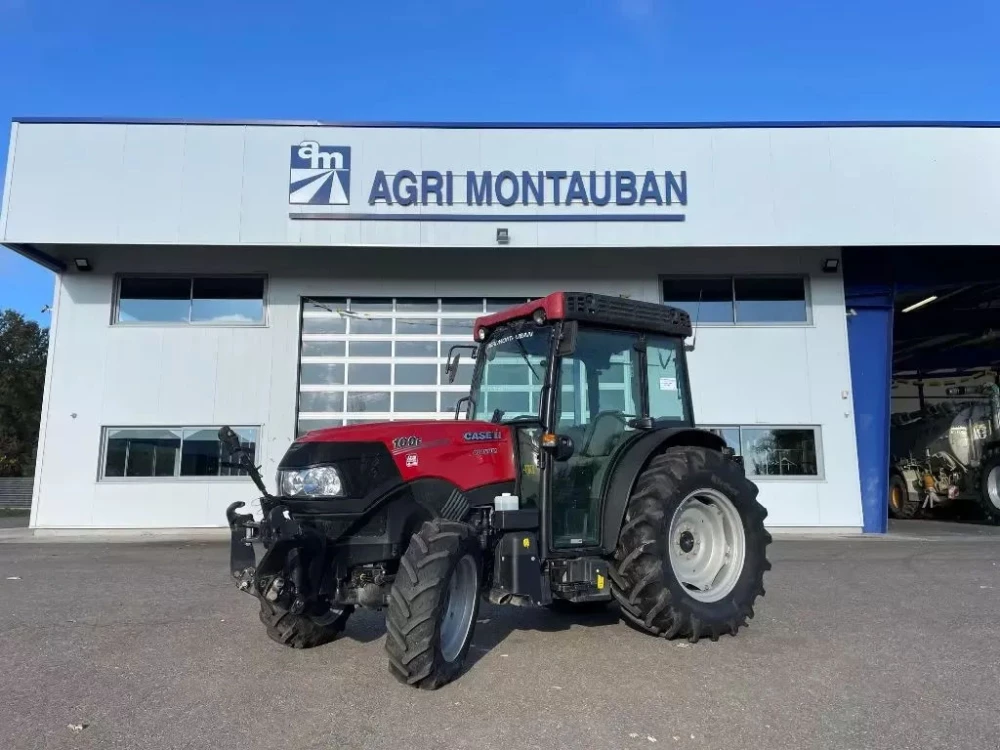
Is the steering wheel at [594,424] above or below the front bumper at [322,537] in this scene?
above

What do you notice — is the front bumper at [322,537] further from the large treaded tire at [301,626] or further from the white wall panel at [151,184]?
the white wall panel at [151,184]

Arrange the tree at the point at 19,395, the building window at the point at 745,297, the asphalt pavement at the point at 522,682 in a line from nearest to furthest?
the asphalt pavement at the point at 522,682
the building window at the point at 745,297
the tree at the point at 19,395

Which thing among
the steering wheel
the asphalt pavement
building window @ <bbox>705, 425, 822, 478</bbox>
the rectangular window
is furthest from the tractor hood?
the rectangular window

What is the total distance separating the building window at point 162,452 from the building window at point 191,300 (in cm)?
208

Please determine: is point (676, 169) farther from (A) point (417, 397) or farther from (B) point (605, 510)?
(B) point (605, 510)

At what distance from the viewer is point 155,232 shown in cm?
Result: 1216

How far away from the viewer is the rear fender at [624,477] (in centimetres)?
475

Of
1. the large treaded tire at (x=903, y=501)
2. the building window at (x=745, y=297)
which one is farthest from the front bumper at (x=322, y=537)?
the large treaded tire at (x=903, y=501)

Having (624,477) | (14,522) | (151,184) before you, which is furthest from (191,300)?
(624,477)

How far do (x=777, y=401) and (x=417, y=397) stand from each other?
6724 millimetres

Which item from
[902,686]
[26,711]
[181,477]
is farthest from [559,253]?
[26,711]

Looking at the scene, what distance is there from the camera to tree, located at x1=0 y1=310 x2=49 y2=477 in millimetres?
35156

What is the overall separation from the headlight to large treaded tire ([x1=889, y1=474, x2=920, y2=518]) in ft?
58.8

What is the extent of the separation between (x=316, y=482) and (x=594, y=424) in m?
1.96
